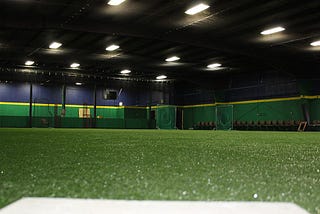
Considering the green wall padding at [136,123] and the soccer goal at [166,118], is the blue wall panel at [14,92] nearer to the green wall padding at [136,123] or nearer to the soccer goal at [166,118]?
the green wall padding at [136,123]

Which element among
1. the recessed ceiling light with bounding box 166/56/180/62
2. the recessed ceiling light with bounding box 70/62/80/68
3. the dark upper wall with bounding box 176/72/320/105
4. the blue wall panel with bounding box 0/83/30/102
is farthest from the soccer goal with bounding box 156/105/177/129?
the blue wall panel with bounding box 0/83/30/102

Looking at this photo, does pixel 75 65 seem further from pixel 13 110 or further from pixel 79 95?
pixel 13 110

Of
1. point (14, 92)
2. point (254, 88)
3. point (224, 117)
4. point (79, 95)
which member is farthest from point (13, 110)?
point (254, 88)

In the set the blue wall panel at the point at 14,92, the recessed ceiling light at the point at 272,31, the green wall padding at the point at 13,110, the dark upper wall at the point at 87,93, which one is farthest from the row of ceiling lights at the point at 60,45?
the recessed ceiling light at the point at 272,31

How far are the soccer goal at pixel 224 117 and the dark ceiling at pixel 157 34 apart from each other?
2.89m

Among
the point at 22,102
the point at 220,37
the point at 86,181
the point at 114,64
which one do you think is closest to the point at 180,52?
the point at 220,37

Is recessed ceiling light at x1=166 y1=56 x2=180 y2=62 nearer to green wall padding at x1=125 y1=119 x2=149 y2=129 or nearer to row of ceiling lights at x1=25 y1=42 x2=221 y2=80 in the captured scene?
row of ceiling lights at x1=25 y1=42 x2=221 y2=80

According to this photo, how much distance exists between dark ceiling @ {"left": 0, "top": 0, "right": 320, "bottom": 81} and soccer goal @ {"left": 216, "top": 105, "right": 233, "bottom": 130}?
9.49ft

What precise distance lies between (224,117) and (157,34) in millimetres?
12519

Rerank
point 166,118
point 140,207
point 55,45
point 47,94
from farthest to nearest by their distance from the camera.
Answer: point 47,94, point 166,118, point 55,45, point 140,207

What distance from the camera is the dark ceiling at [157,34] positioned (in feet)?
41.2

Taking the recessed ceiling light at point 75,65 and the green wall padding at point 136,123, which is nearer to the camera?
the recessed ceiling light at point 75,65

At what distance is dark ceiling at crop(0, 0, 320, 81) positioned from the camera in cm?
1255

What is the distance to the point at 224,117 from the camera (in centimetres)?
2672
